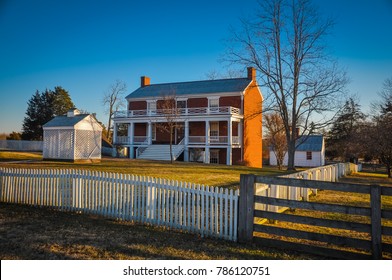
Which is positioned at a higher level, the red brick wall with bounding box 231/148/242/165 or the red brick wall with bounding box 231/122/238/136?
the red brick wall with bounding box 231/122/238/136

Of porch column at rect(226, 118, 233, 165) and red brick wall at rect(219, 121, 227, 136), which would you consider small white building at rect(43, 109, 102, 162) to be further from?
red brick wall at rect(219, 121, 227, 136)

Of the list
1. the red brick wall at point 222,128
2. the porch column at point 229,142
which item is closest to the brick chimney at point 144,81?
the red brick wall at point 222,128

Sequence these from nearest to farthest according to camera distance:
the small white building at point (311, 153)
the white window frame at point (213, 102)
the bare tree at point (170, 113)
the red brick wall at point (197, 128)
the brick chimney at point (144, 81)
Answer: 1. the bare tree at point (170, 113)
2. the white window frame at point (213, 102)
3. the red brick wall at point (197, 128)
4. the brick chimney at point (144, 81)
5. the small white building at point (311, 153)

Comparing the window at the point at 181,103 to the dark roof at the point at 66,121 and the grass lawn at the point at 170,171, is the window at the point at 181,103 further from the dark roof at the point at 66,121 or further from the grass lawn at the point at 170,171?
the grass lawn at the point at 170,171

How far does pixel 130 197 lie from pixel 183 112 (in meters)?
23.8

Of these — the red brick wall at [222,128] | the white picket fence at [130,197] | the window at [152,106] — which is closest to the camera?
the white picket fence at [130,197]

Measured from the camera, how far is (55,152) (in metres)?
21.2

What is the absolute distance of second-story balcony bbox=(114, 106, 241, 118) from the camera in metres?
27.9

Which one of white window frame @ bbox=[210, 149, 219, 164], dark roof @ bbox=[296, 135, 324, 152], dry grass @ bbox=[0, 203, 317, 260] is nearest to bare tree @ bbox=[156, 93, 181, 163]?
white window frame @ bbox=[210, 149, 219, 164]

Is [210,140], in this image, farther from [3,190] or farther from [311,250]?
[311,250]

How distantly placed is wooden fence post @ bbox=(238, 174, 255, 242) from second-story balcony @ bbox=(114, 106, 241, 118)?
834 inches

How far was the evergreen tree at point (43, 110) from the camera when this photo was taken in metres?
38.5

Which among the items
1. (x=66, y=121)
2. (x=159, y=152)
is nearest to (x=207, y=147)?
(x=159, y=152)

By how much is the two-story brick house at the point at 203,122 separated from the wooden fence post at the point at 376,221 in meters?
22.5
